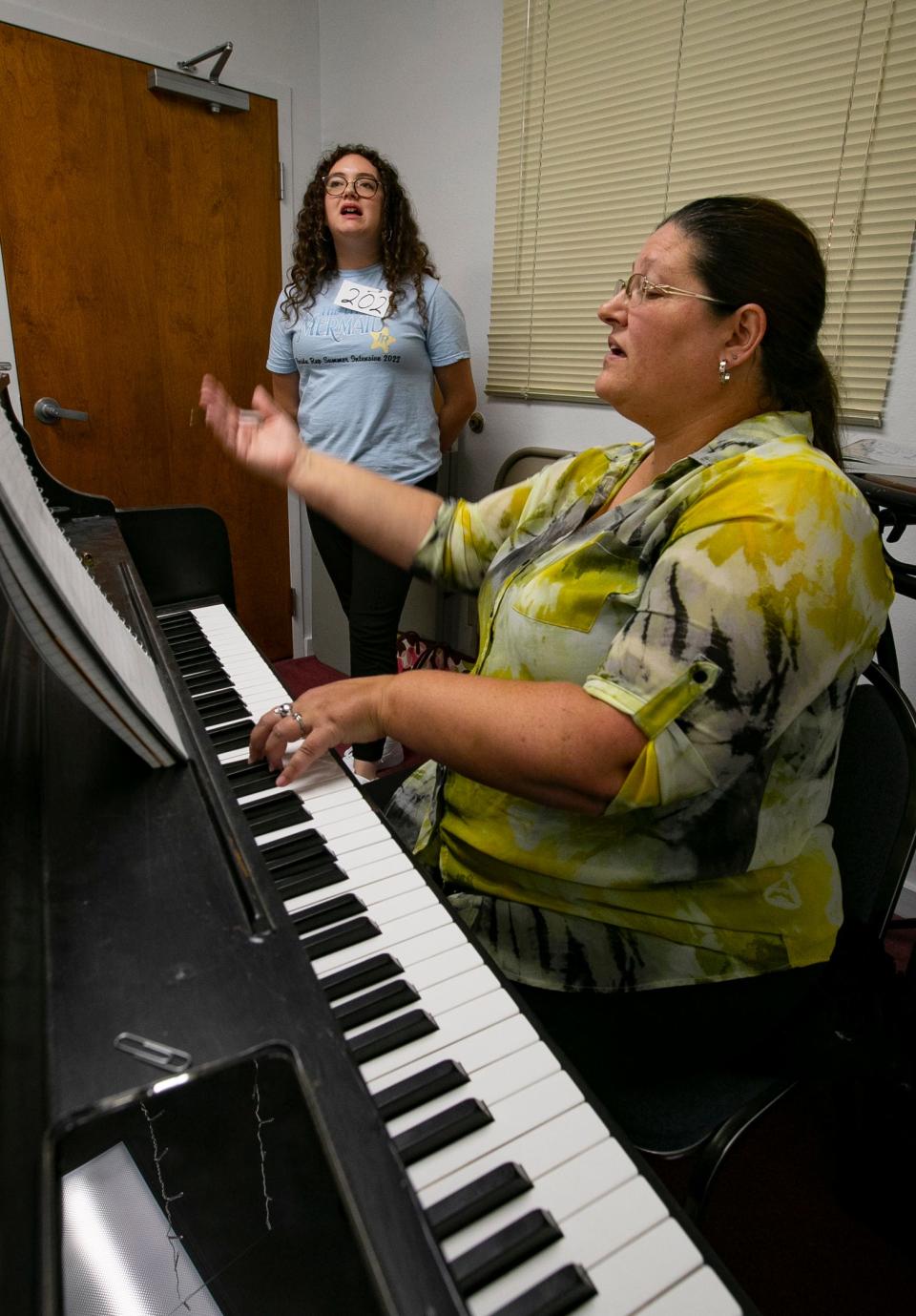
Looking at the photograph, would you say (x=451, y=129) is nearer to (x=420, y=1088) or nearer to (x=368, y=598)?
(x=368, y=598)

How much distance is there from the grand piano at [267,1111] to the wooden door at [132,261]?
8.19 feet

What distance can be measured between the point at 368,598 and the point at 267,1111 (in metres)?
2.04

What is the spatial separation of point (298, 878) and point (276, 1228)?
1.00 feet

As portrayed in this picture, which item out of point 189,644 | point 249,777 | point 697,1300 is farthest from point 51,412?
point 697,1300

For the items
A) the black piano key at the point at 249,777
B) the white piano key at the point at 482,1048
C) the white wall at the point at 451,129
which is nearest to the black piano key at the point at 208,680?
the black piano key at the point at 249,777

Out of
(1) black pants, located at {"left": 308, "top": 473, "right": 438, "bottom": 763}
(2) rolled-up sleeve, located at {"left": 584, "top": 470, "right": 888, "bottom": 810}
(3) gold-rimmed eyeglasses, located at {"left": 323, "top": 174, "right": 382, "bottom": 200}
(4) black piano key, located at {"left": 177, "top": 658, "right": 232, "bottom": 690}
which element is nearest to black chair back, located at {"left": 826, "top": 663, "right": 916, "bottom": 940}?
(2) rolled-up sleeve, located at {"left": 584, "top": 470, "right": 888, "bottom": 810}

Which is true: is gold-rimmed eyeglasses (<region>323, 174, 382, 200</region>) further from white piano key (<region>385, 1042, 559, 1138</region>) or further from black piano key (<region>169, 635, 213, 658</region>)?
white piano key (<region>385, 1042, 559, 1138</region>)

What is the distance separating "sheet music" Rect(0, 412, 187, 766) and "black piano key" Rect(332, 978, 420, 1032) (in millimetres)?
327

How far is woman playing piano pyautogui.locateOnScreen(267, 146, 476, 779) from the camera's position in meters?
2.37

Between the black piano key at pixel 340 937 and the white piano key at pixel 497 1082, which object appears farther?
the black piano key at pixel 340 937

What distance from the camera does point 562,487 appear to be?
1.16 metres

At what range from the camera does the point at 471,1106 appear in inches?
22.1

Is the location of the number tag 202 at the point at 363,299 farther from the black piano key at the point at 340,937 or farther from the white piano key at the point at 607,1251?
the white piano key at the point at 607,1251

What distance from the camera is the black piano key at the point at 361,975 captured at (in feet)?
2.14
